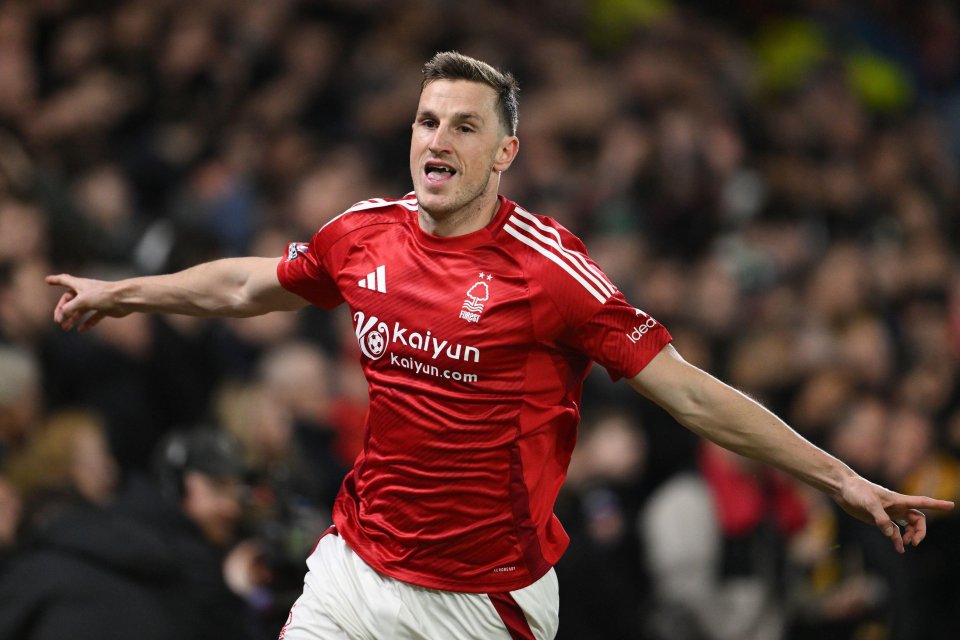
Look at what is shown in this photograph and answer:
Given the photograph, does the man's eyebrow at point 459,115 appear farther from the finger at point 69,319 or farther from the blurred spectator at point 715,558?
the blurred spectator at point 715,558

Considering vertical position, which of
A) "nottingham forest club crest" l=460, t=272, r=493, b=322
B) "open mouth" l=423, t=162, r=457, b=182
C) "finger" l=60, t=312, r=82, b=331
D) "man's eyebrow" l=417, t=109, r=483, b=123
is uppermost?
"man's eyebrow" l=417, t=109, r=483, b=123

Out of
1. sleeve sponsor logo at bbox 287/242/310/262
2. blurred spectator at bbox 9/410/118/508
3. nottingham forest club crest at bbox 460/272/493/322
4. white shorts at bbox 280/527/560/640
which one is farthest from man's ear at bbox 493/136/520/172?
blurred spectator at bbox 9/410/118/508

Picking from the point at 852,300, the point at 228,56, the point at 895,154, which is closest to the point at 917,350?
the point at 852,300

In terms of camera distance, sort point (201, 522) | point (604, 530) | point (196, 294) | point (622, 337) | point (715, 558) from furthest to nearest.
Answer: point (715, 558)
point (604, 530)
point (201, 522)
point (196, 294)
point (622, 337)

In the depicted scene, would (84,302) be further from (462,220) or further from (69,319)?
(462,220)

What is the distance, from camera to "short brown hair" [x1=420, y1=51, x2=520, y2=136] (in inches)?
158

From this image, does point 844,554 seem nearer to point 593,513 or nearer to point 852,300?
point 593,513

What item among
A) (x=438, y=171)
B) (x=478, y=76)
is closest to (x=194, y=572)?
(x=438, y=171)

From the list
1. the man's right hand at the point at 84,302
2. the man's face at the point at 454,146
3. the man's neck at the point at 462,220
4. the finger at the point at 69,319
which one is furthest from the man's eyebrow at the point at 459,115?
the finger at the point at 69,319

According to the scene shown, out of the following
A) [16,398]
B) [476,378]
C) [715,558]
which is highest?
[476,378]

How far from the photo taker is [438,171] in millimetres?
4012

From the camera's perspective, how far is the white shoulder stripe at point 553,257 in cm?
388

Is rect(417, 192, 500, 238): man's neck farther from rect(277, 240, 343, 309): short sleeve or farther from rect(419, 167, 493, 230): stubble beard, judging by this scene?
rect(277, 240, 343, 309): short sleeve

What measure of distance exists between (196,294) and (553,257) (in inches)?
47.0
